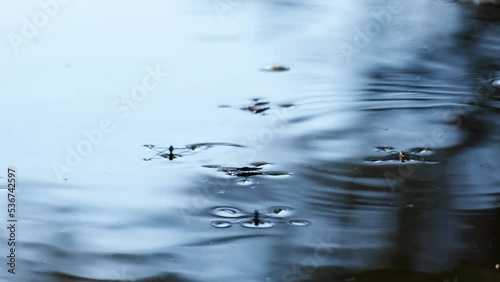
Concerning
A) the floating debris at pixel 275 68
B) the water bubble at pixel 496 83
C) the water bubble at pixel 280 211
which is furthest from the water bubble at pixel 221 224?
the water bubble at pixel 496 83

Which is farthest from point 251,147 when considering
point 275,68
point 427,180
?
point 275,68

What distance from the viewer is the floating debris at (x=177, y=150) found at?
3615mm

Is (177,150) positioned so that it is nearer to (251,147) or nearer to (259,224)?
(251,147)

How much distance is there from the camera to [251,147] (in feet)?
12.1

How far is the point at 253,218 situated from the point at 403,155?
81 centimetres

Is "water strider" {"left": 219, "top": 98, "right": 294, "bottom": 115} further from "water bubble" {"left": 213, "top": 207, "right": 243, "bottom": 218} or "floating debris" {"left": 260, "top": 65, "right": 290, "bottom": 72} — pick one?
"water bubble" {"left": 213, "top": 207, "right": 243, "bottom": 218}

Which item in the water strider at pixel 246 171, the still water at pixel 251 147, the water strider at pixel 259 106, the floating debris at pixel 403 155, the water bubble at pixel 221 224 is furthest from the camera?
the water strider at pixel 259 106

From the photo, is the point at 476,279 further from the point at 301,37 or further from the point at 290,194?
the point at 301,37

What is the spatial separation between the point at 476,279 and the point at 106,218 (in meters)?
1.27

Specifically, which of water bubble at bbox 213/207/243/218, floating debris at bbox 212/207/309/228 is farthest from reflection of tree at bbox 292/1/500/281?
water bubble at bbox 213/207/243/218

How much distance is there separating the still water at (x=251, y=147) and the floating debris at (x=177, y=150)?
0.01 m

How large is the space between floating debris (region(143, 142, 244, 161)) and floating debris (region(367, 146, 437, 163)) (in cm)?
58

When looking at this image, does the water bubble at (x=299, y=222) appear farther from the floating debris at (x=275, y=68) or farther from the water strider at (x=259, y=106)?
the floating debris at (x=275, y=68)

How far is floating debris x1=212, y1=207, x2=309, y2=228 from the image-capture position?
3039mm
